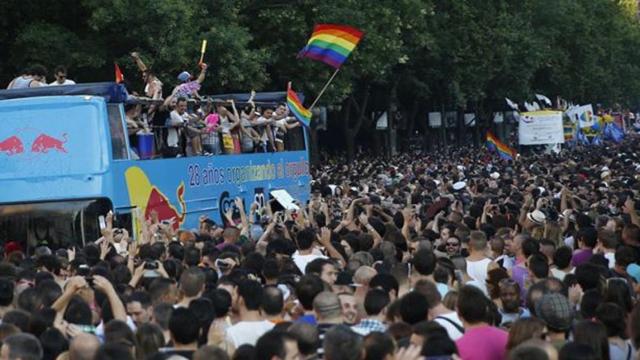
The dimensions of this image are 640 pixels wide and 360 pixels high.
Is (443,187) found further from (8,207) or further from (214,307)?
(214,307)

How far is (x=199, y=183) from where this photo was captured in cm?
2320

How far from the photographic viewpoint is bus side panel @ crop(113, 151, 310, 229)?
20500mm

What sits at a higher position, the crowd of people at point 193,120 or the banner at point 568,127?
the crowd of people at point 193,120

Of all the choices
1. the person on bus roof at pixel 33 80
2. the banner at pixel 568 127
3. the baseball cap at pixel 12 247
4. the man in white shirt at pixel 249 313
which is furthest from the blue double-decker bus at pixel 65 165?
the banner at pixel 568 127

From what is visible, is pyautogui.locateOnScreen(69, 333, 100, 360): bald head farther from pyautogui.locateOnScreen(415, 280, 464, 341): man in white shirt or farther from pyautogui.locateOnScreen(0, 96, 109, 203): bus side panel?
pyautogui.locateOnScreen(0, 96, 109, 203): bus side panel

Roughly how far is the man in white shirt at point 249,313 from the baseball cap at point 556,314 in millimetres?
1614

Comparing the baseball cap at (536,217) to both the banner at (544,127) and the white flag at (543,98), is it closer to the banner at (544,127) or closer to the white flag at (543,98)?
the banner at (544,127)

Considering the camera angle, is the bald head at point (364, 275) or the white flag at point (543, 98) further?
the white flag at point (543, 98)

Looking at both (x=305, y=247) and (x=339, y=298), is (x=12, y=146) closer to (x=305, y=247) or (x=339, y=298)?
(x=305, y=247)

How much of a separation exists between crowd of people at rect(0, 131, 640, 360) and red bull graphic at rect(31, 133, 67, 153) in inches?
131

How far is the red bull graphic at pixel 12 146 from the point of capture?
19969mm

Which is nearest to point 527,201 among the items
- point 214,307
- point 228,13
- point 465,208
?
point 465,208

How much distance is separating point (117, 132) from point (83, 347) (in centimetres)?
1257

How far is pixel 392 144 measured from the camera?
6041 centimetres
